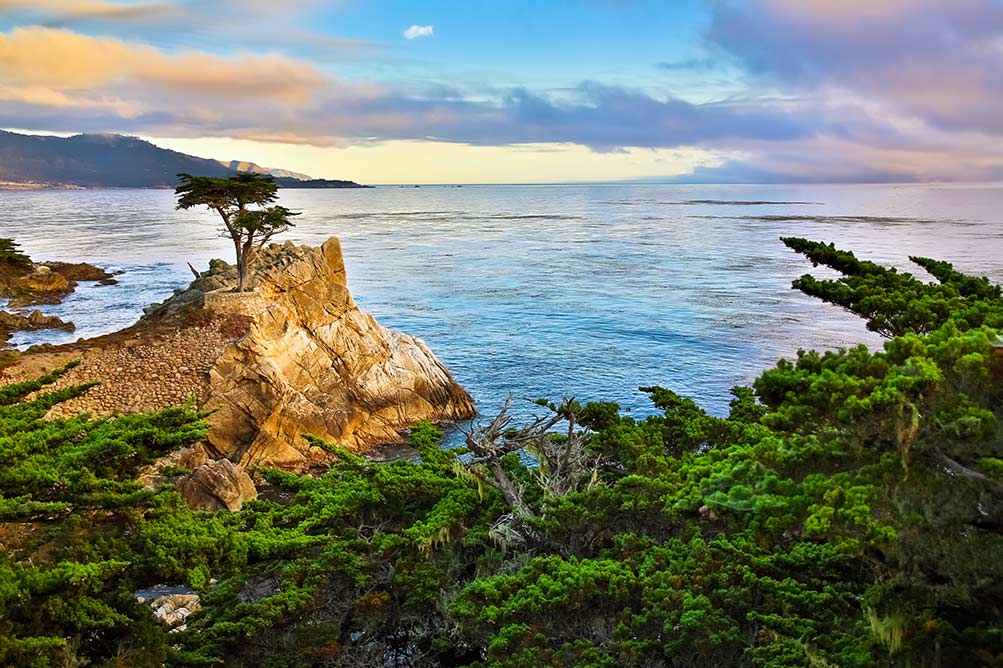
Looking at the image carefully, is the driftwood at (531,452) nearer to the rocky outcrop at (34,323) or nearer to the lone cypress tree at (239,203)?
the lone cypress tree at (239,203)

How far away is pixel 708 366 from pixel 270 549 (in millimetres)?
28122

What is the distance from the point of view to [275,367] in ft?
81.4

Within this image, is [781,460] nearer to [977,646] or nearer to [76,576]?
[977,646]

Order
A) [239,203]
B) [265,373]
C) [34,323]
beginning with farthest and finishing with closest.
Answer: [34,323], [239,203], [265,373]

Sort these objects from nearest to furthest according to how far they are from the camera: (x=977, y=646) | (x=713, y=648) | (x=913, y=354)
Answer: (x=913, y=354)
(x=977, y=646)
(x=713, y=648)

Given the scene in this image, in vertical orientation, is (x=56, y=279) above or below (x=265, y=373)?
above

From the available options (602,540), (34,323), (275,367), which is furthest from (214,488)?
(34,323)

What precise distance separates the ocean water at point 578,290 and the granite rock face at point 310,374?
3.71m

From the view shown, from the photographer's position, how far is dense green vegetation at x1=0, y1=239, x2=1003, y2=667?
5.91 m

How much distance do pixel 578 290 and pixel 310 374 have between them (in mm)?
31994

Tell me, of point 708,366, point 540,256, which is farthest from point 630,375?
point 540,256

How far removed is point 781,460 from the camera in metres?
6.85

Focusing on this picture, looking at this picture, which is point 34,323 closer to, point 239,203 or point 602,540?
point 239,203

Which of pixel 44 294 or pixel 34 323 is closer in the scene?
pixel 34 323
